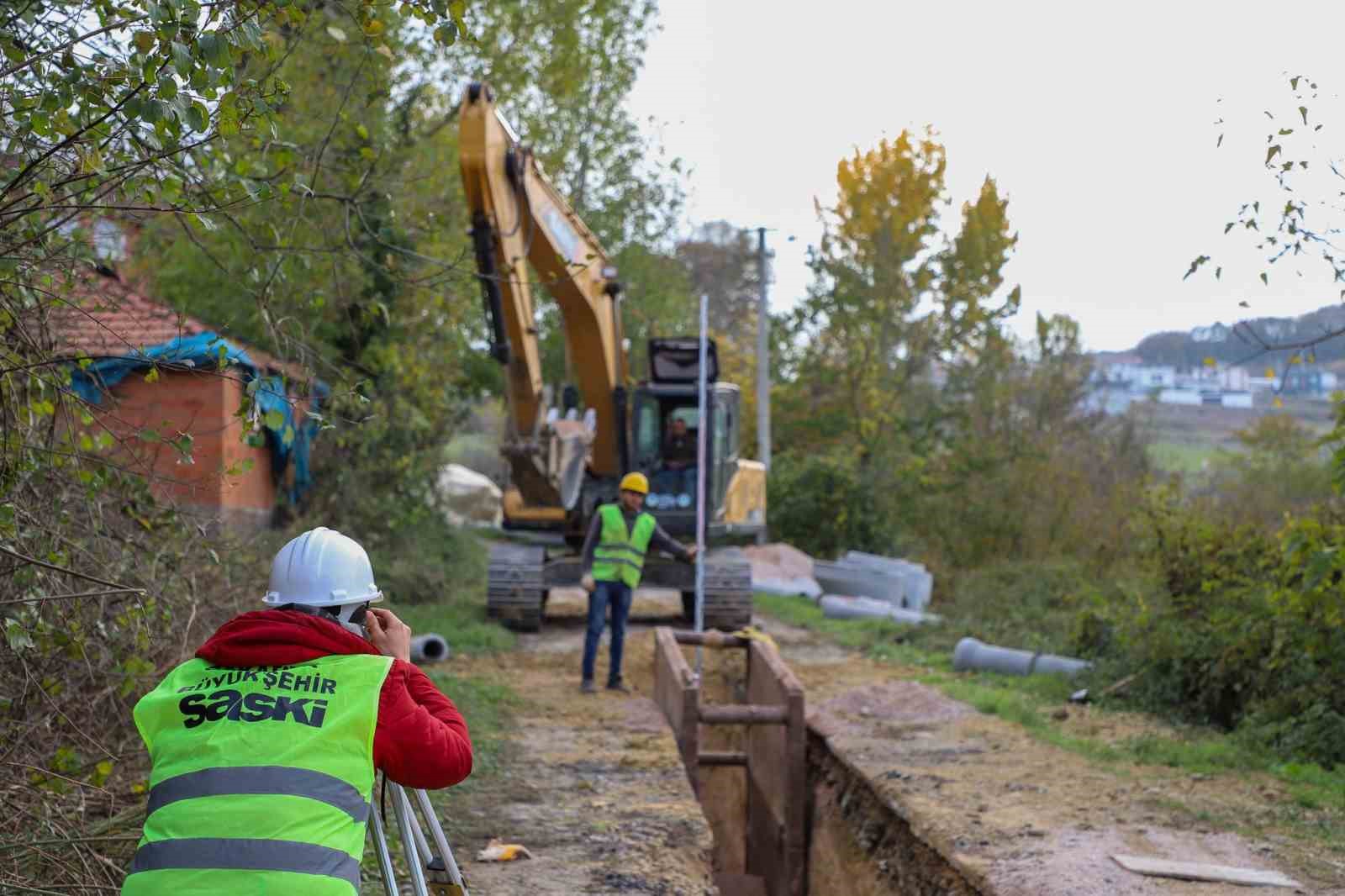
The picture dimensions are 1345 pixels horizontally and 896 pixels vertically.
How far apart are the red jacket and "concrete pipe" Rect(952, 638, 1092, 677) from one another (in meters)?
11.0

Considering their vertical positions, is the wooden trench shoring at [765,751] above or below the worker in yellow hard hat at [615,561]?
below

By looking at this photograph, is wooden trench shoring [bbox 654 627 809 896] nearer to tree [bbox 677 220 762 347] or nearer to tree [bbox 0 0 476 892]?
tree [bbox 0 0 476 892]

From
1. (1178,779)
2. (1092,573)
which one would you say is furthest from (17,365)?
(1092,573)

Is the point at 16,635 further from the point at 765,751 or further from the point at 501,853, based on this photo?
the point at 765,751

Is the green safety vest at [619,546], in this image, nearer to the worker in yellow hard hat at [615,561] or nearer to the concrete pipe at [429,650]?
the worker in yellow hard hat at [615,561]

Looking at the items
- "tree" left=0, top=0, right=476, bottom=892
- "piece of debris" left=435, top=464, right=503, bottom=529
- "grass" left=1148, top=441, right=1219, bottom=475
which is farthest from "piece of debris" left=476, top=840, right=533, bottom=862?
"piece of debris" left=435, top=464, right=503, bottom=529

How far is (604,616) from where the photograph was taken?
40.5 ft

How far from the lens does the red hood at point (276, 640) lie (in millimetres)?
3432

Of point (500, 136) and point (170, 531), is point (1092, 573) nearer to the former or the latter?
point (500, 136)

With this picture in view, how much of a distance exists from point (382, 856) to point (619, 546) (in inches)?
322

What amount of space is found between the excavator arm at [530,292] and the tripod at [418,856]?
757 cm

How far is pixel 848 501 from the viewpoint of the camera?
90.7 ft

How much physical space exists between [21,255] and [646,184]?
1100 inches

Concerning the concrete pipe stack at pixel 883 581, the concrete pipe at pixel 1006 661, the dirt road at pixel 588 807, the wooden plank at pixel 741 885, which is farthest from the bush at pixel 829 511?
the wooden plank at pixel 741 885
